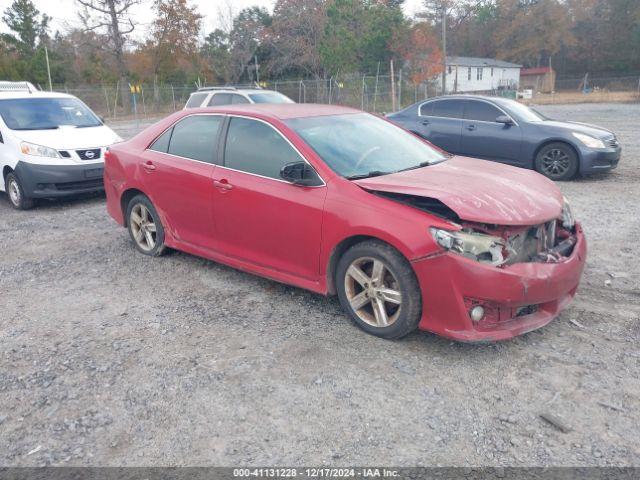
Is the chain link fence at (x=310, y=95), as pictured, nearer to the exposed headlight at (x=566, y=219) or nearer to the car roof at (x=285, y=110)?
the car roof at (x=285, y=110)

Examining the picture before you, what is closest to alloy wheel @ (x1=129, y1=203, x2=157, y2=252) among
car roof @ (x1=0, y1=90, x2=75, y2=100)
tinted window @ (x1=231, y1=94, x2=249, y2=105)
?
car roof @ (x1=0, y1=90, x2=75, y2=100)

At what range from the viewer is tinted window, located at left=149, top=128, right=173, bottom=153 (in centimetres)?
554

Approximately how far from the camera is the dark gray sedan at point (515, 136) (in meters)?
9.42

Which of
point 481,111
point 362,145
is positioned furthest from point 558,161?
point 362,145

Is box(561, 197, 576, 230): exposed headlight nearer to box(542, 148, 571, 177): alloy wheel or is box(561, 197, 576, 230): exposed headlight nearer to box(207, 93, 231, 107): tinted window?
box(542, 148, 571, 177): alloy wheel

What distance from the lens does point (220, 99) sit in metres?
13.7

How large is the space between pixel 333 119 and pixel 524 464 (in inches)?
127

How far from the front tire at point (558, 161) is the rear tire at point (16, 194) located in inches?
332

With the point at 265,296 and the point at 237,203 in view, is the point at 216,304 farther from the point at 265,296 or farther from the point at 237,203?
the point at 237,203

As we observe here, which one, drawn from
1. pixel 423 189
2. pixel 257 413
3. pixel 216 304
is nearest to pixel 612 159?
pixel 423 189

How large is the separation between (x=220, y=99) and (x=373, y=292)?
10.9 meters

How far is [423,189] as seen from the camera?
12.5 ft

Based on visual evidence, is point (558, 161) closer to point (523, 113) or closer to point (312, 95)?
point (523, 113)

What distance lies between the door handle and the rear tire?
497 cm
